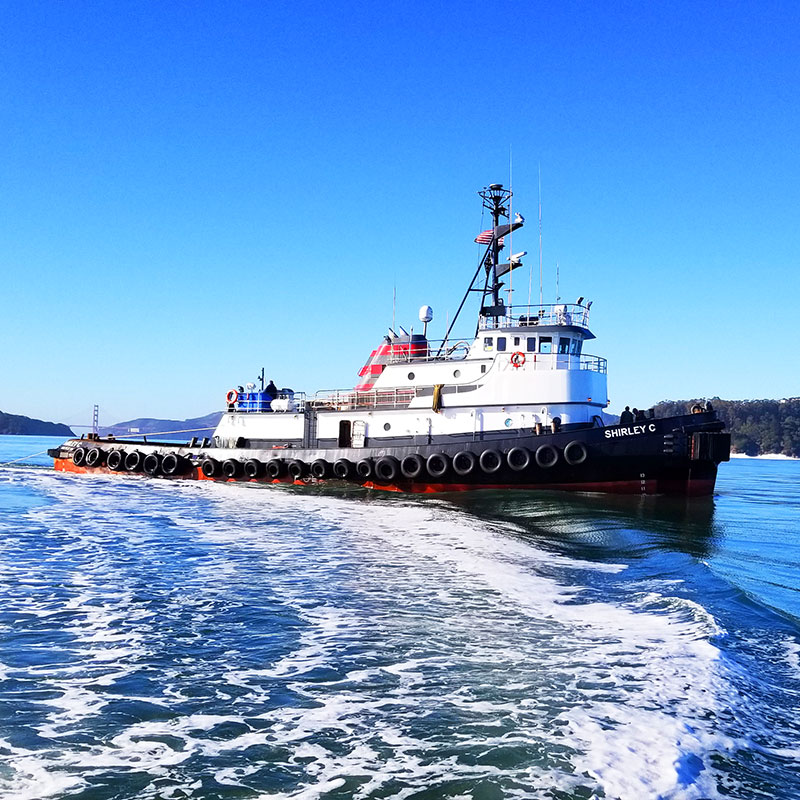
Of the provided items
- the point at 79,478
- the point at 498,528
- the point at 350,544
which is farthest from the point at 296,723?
the point at 79,478

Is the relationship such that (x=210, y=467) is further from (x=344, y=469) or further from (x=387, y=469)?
(x=387, y=469)

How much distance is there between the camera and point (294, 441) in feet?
87.9

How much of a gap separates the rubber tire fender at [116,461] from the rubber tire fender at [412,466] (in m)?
14.8

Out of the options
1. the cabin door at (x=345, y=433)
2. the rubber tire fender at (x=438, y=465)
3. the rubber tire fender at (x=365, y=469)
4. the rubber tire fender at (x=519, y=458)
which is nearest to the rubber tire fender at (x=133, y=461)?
the cabin door at (x=345, y=433)

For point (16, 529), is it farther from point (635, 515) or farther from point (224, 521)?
point (635, 515)

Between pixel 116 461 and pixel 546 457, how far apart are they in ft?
66.0

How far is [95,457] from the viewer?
31.2 m

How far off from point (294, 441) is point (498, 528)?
13288 mm

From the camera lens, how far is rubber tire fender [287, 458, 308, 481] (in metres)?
24.9

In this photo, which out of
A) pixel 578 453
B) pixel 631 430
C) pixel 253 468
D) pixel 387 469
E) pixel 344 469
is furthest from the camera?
pixel 253 468

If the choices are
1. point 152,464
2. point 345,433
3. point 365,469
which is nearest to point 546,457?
point 365,469

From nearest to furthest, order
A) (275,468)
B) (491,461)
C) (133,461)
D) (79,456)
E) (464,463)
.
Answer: (491,461) < (464,463) < (275,468) < (133,461) < (79,456)

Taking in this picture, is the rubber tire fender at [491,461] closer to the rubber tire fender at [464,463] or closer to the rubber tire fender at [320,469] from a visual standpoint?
the rubber tire fender at [464,463]

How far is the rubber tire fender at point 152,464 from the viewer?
29.1 metres
